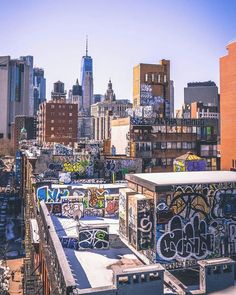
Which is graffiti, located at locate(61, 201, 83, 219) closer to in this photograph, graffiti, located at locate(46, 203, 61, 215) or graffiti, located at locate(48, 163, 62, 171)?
graffiti, located at locate(46, 203, 61, 215)

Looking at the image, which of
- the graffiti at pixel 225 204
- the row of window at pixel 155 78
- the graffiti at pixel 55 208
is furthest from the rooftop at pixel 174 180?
the row of window at pixel 155 78

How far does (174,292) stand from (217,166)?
2976 inches

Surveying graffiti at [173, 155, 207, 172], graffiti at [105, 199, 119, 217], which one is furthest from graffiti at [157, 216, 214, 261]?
graffiti at [173, 155, 207, 172]

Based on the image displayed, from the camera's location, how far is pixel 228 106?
59.8 meters

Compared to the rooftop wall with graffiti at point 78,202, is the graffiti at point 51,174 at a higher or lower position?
higher

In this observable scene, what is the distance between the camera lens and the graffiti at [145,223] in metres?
24.3

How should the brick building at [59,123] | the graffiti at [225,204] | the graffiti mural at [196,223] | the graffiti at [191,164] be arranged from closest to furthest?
the graffiti mural at [196,223] < the graffiti at [225,204] < the graffiti at [191,164] < the brick building at [59,123]

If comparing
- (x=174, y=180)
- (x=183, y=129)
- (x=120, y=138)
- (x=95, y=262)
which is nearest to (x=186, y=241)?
(x=174, y=180)

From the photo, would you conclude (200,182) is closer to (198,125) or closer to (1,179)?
(198,125)

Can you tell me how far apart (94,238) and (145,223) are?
420 centimetres

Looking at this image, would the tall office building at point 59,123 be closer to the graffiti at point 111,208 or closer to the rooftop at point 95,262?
the graffiti at point 111,208

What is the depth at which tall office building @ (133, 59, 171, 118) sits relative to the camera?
105438mm

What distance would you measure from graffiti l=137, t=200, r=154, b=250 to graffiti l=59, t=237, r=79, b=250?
470 cm

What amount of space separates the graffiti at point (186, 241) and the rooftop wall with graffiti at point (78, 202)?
11.2 m
